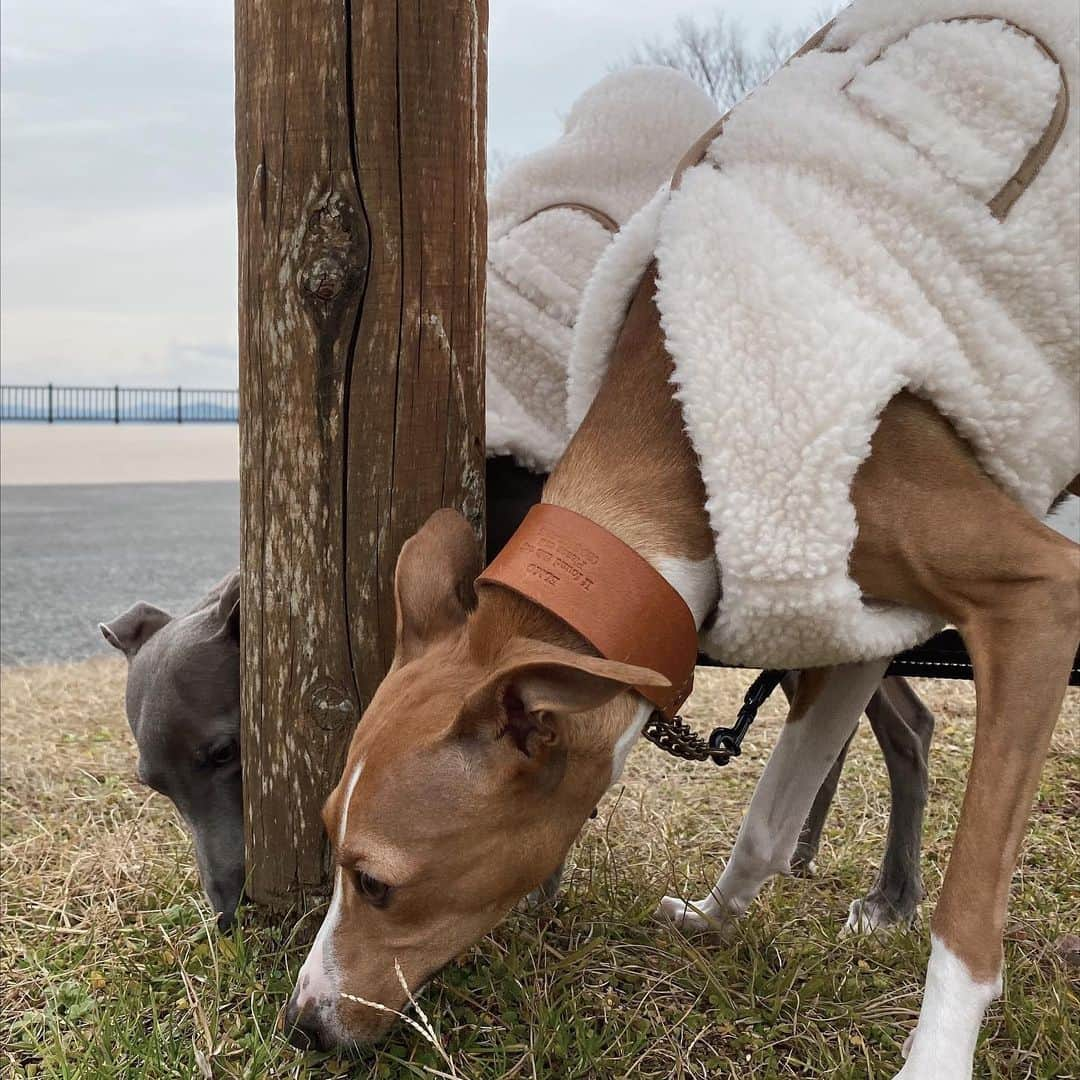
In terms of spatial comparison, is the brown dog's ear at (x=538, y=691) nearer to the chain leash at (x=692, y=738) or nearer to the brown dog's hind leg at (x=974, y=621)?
the chain leash at (x=692, y=738)

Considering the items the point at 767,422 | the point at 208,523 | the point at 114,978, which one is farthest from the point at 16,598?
the point at 767,422

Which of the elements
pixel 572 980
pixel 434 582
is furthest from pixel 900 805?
pixel 434 582

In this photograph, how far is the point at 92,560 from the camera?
14250 millimetres

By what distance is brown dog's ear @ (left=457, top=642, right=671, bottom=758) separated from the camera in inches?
74.9

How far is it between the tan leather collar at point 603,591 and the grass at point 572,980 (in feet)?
2.63

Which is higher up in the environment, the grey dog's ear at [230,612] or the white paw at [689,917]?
the grey dog's ear at [230,612]

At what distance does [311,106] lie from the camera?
99.9 inches

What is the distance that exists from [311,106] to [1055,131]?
1497 millimetres

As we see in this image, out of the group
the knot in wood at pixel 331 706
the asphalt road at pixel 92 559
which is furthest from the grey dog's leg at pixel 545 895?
the asphalt road at pixel 92 559

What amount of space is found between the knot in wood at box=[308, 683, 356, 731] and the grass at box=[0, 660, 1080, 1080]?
46 centimetres

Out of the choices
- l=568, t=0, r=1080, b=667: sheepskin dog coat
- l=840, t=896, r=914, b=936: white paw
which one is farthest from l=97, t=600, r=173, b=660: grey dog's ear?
l=840, t=896, r=914, b=936: white paw

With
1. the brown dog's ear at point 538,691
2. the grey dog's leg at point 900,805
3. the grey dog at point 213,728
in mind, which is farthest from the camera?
the grey dog's leg at point 900,805

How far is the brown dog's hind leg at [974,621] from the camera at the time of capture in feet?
7.19

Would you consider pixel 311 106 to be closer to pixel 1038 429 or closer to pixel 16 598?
pixel 1038 429
